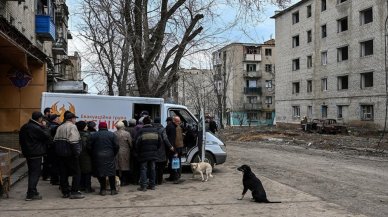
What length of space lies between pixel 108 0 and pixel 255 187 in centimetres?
1274

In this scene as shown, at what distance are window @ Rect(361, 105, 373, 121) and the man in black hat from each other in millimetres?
36835

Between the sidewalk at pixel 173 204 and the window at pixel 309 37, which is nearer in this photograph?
the sidewalk at pixel 173 204

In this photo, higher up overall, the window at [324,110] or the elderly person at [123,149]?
the window at [324,110]

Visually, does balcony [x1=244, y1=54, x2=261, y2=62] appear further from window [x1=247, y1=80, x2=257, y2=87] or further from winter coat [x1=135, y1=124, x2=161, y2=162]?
winter coat [x1=135, y1=124, x2=161, y2=162]

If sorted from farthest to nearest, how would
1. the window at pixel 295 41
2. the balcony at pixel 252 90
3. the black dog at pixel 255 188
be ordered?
the balcony at pixel 252 90 < the window at pixel 295 41 < the black dog at pixel 255 188

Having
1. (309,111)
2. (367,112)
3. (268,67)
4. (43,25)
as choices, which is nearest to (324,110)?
(309,111)

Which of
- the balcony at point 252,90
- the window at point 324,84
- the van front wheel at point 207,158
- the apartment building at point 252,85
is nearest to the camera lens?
the van front wheel at point 207,158

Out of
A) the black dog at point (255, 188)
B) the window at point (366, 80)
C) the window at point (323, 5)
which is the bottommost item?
the black dog at point (255, 188)

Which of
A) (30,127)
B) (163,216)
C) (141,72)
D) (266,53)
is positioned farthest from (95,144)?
(266,53)

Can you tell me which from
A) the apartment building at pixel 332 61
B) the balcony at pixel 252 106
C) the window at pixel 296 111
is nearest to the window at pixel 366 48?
the apartment building at pixel 332 61

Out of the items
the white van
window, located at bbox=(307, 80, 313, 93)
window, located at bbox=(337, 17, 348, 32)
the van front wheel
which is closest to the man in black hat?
the white van

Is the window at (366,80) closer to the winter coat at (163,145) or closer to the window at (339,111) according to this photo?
the window at (339,111)

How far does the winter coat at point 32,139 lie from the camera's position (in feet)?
29.7

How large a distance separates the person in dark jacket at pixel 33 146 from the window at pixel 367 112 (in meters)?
37.4
